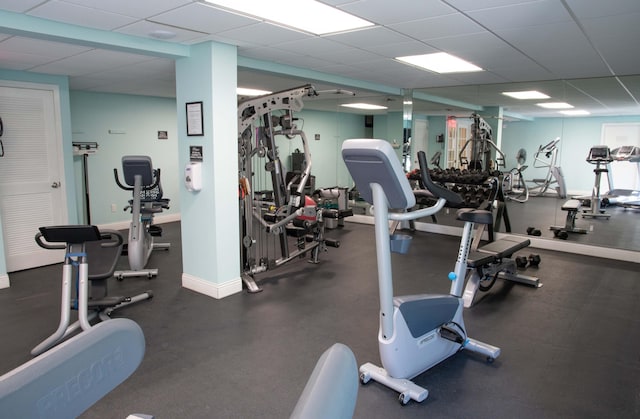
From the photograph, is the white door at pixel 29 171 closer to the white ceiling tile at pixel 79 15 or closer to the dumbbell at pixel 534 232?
the white ceiling tile at pixel 79 15

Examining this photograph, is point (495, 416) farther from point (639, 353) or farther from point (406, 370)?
point (639, 353)

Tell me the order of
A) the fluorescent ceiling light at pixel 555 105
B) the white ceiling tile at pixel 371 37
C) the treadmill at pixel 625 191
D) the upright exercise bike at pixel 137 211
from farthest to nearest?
the fluorescent ceiling light at pixel 555 105 < the treadmill at pixel 625 191 < the upright exercise bike at pixel 137 211 < the white ceiling tile at pixel 371 37

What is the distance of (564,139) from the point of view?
21.1ft

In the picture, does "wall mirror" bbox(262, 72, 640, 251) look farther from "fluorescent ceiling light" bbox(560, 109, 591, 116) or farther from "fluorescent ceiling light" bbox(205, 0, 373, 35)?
"fluorescent ceiling light" bbox(205, 0, 373, 35)

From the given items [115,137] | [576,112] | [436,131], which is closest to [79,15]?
[115,137]

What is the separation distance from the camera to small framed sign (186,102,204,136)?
3.54 m

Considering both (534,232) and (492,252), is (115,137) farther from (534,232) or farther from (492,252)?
(534,232)

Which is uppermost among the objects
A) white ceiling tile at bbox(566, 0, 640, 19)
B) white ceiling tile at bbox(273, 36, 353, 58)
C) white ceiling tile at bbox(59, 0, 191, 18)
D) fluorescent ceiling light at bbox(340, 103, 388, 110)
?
fluorescent ceiling light at bbox(340, 103, 388, 110)

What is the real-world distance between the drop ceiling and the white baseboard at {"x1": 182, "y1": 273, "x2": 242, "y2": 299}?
6.60ft

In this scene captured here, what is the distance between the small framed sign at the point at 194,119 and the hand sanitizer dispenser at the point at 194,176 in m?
0.28

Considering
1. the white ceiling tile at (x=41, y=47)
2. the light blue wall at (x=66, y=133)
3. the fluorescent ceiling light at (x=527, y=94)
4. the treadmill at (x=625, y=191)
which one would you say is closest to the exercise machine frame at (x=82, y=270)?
the white ceiling tile at (x=41, y=47)

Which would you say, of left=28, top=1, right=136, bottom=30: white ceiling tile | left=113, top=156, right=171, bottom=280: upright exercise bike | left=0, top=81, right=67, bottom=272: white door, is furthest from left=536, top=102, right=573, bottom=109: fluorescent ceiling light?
left=0, top=81, right=67, bottom=272: white door

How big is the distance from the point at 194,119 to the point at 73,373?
3.22 m

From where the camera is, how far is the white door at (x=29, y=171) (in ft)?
14.2
